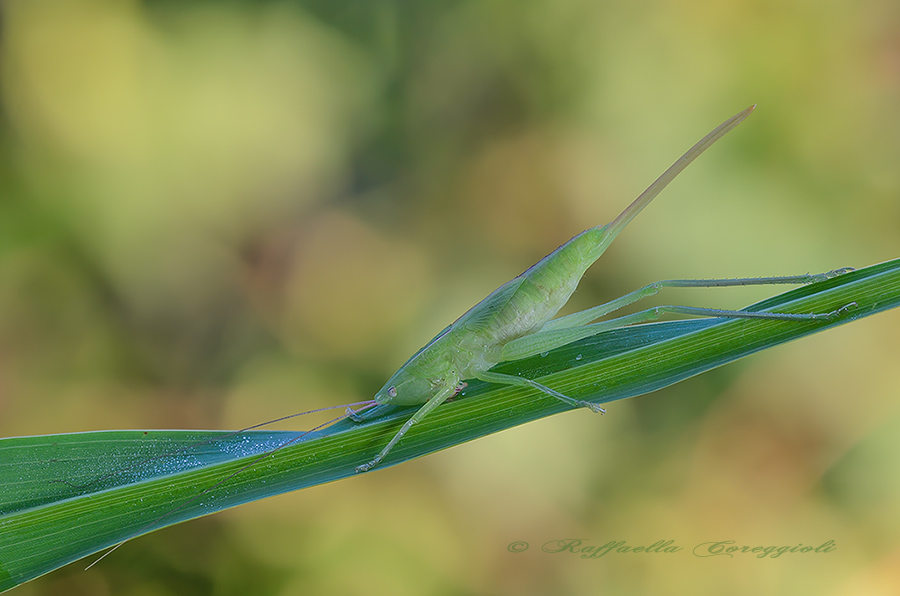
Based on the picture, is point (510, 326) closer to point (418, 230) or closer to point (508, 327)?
point (508, 327)

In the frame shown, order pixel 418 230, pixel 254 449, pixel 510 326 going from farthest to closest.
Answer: pixel 418 230, pixel 510 326, pixel 254 449

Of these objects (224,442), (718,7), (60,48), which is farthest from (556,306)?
(60,48)

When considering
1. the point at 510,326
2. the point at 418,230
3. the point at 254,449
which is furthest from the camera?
the point at 418,230

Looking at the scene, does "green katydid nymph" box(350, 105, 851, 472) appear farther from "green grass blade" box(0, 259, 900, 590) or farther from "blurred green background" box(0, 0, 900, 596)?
"blurred green background" box(0, 0, 900, 596)

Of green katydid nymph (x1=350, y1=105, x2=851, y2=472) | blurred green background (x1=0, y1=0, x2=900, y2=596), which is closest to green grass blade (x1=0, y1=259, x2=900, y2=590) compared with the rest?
green katydid nymph (x1=350, y1=105, x2=851, y2=472)

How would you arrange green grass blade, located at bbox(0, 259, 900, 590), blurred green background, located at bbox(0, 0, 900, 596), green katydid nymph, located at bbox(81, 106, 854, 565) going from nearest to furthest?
green grass blade, located at bbox(0, 259, 900, 590)
green katydid nymph, located at bbox(81, 106, 854, 565)
blurred green background, located at bbox(0, 0, 900, 596)

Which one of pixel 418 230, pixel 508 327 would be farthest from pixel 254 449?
pixel 418 230
